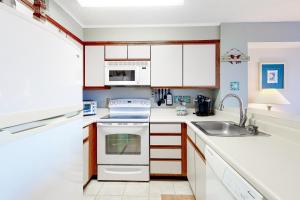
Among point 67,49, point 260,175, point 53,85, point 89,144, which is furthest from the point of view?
point 89,144

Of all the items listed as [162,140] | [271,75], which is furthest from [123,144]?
[271,75]

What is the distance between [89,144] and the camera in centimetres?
241

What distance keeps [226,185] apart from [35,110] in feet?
3.01

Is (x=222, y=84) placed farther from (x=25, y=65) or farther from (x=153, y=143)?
(x=25, y=65)

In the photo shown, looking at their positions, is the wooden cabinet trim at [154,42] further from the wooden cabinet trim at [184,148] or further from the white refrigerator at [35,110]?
Answer: the white refrigerator at [35,110]

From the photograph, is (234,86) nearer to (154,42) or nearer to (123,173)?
(154,42)

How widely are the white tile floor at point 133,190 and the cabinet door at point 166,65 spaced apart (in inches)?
53.8

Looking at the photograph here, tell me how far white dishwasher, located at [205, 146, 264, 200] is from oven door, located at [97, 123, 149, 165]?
1252 mm

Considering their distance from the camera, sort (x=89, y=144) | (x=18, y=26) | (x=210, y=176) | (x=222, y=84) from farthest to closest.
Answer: (x=222, y=84), (x=89, y=144), (x=210, y=176), (x=18, y=26)

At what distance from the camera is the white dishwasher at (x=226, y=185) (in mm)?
755

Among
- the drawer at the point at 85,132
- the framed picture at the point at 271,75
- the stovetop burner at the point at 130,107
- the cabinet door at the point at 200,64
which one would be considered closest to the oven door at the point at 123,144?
the drawer at the point at 85,132

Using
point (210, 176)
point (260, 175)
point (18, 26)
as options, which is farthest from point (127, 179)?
point (18, 26)

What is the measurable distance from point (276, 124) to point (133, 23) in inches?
89.3

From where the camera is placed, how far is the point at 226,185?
0.96m
